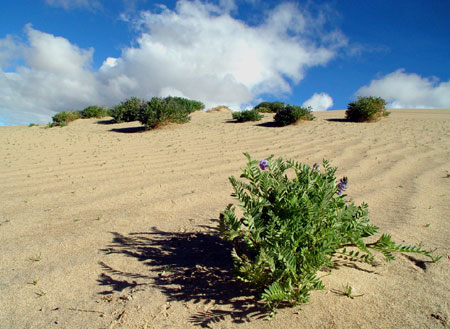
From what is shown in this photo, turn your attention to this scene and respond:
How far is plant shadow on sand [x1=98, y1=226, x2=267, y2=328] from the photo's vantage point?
1.40m

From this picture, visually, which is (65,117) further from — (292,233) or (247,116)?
(292,233)

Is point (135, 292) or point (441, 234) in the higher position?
point (441, 234)

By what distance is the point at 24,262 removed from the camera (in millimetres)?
1913

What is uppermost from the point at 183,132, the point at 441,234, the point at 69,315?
the point at 183,132

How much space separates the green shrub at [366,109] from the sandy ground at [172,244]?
327 cm

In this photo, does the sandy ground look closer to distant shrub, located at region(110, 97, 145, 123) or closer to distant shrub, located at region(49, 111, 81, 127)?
distant shrub, located at region(110, 97, 145, 123)

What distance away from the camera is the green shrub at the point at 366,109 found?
26.7 ft

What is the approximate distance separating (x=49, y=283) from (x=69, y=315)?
15.4 inches

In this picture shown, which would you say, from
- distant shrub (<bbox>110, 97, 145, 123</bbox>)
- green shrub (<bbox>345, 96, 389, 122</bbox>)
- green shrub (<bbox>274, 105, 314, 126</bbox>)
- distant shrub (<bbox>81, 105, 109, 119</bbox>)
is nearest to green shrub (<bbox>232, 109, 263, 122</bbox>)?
green shrub (<bbox>274, 105, 314, 126</bbox>)

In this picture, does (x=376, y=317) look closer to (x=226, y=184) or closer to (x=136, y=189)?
(x=226, y=184)

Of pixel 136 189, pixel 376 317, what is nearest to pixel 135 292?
pixel 376 317

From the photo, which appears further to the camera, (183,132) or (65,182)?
(183,132)

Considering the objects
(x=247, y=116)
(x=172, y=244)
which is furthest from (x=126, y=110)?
(x=172, y=244)

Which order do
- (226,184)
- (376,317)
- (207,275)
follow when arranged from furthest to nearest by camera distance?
(226,184), (207,275), (376,317)
